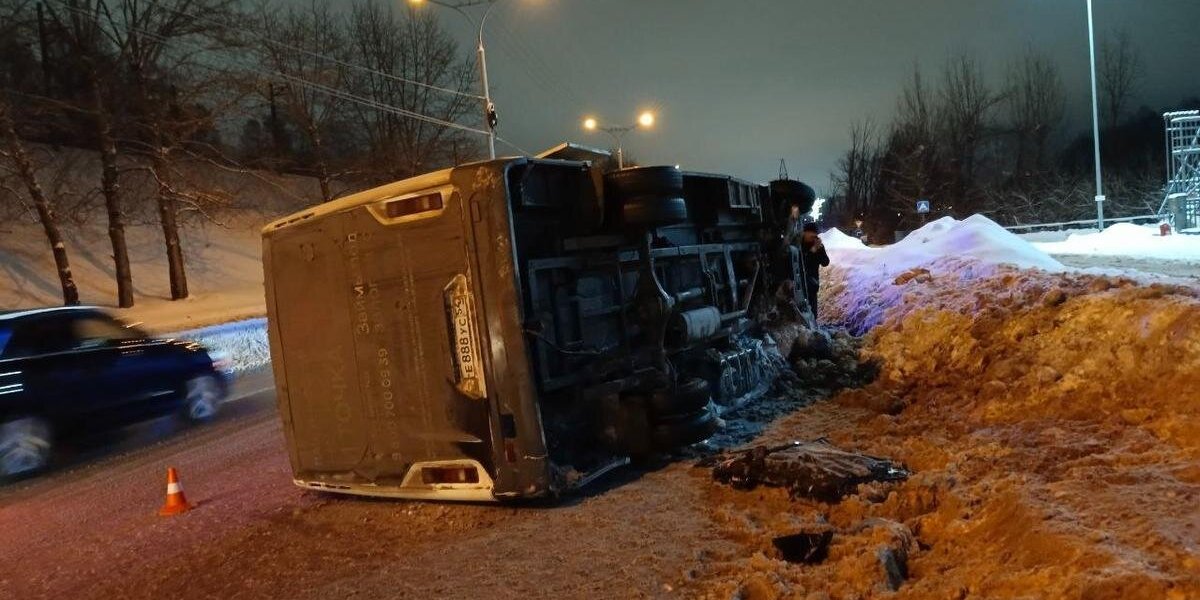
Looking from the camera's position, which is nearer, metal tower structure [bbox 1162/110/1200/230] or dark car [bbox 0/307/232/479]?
dark car [bbox 0/307/232/479]

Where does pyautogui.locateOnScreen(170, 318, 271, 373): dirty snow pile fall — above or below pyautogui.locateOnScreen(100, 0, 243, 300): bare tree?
below

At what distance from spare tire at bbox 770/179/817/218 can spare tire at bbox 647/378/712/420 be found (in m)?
3.59

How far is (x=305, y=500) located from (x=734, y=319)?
3.97 meters

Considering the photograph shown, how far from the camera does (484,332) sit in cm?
510

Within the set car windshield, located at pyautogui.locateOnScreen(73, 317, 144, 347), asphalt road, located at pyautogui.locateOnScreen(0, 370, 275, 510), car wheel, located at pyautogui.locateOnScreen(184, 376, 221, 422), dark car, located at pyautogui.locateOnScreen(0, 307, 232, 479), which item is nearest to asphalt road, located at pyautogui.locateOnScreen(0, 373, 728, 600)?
asphalt road, located at pyautogui.locateOnScreen(0, 370, 275, 510)

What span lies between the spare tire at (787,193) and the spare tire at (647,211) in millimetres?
3596

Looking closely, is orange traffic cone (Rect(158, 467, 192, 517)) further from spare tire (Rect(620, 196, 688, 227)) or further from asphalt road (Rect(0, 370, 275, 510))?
spare tire (Rect(620, 196, 688, 227))

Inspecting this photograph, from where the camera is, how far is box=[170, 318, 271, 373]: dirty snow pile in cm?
1665

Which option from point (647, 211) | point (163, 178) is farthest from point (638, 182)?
point (163, 178)

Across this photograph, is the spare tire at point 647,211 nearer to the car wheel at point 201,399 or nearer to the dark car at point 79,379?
the dark car at point 79,379

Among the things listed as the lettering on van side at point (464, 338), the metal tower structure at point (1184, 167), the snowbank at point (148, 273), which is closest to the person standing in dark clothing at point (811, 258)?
the lettering on van side at point (464, 338)

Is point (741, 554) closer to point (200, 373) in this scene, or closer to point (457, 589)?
point (457, 589)

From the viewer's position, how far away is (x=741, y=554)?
14.2ft

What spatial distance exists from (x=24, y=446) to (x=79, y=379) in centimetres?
93
